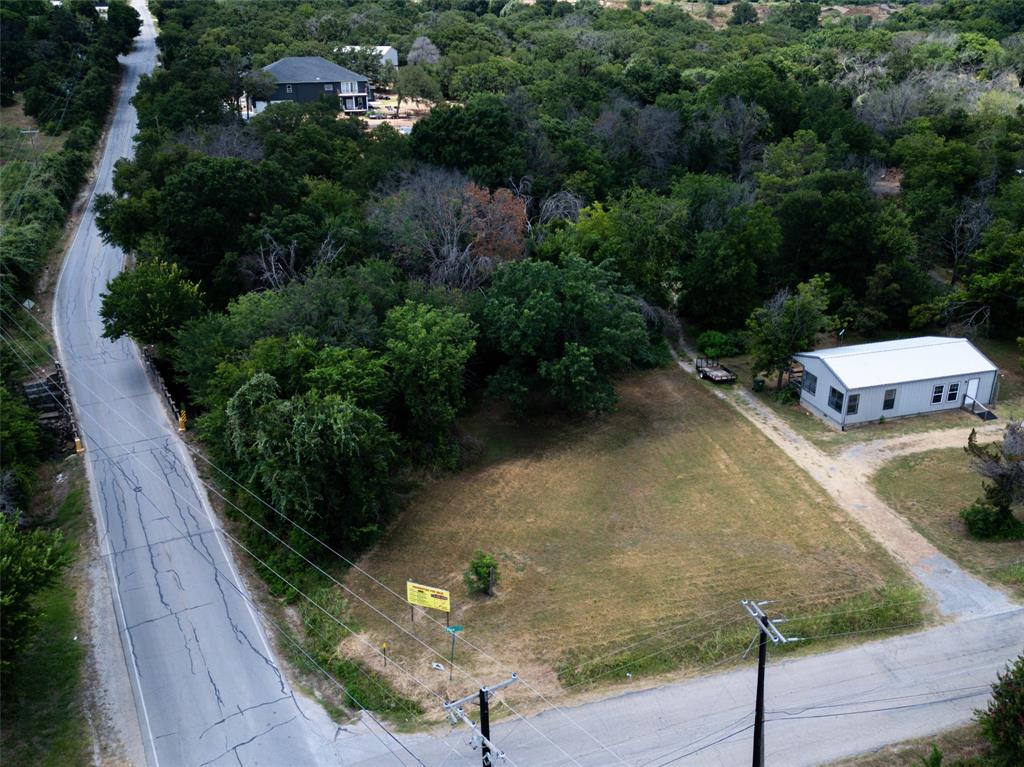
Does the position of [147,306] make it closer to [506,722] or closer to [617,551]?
[617,551]

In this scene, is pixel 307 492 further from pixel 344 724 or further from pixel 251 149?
pixel 251 149

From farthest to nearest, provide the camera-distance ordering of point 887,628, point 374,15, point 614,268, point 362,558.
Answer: point 374,15 < point 614,268 < point 362,558 < point 887,628

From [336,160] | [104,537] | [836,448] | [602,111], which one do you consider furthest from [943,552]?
[602,111]

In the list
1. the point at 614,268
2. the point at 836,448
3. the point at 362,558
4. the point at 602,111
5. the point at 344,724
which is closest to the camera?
the point at 344,724

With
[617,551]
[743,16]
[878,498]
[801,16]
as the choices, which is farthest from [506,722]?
[801,16]

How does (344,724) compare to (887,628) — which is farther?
(887,628)

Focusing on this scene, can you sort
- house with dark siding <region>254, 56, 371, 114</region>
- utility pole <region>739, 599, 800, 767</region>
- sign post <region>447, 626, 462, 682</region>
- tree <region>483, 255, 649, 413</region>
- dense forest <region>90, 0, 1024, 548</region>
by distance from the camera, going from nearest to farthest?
utility pole <region>739, 599, 800, 767</region> → sign post <region>447, 626, 462, 682</region> → dense forest <region>90, 0, 1024, 548</region> → tree <region>483, 255, 649, 413</region> → house with dark siding <region>254, 56, 371, 114</region>

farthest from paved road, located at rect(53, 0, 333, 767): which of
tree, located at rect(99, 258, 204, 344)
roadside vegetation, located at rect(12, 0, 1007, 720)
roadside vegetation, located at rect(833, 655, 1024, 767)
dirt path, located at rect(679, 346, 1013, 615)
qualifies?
dirt path, located at rect(679, 346, 1013, 615)

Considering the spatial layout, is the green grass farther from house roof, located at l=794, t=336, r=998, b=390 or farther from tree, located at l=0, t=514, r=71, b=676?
house roof, located at l=794, t=336, r=998, b=390
